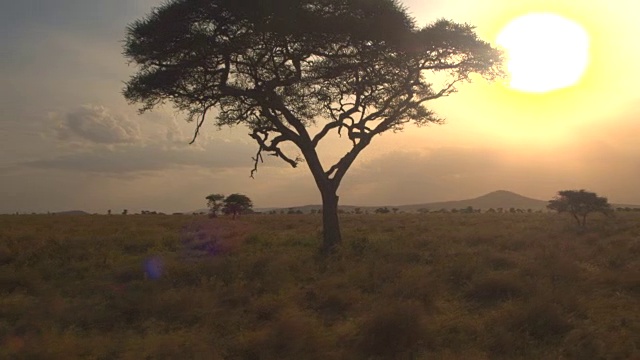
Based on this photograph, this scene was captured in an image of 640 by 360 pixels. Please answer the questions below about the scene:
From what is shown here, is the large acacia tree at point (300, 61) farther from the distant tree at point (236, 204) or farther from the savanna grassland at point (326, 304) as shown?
the distant tree at point (236, 204)

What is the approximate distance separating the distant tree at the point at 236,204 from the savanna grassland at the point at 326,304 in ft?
133

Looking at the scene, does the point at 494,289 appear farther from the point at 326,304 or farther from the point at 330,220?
the point at 330,220

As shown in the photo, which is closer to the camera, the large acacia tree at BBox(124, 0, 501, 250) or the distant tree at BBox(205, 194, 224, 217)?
the large acacia tree at BBox(124, 0, 501, 250)

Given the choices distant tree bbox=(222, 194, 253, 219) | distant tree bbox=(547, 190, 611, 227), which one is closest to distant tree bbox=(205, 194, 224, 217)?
distant tree bbox=(222, 194, 253, 219)

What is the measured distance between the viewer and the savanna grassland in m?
7.94

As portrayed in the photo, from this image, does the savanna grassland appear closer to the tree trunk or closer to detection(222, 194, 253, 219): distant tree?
the tree trunk

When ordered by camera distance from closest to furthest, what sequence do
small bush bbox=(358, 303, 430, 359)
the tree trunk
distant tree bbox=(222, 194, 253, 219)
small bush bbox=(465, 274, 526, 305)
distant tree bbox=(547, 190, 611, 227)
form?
small bush bbox=(358, 303, 430, 359) → small bush bbox=(465, 274, 526, 305) → the tree trunk → distant tree bbox=(547, 190, 611, 227) → distant tree bbox=(222, 194, 253, 219)

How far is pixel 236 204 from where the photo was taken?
58719mm

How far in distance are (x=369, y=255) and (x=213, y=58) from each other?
9007 millimetres

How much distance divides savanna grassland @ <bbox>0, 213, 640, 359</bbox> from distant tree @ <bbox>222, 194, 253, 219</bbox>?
133 feet

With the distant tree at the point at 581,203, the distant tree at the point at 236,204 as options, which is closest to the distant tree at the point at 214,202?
the distant tree at the point at 236,204

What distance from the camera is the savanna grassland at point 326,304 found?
7.94 metres

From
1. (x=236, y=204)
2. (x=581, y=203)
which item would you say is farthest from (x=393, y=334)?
(x=236, y=204)

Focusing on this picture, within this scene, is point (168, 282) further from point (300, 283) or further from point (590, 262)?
point (590, 262)
